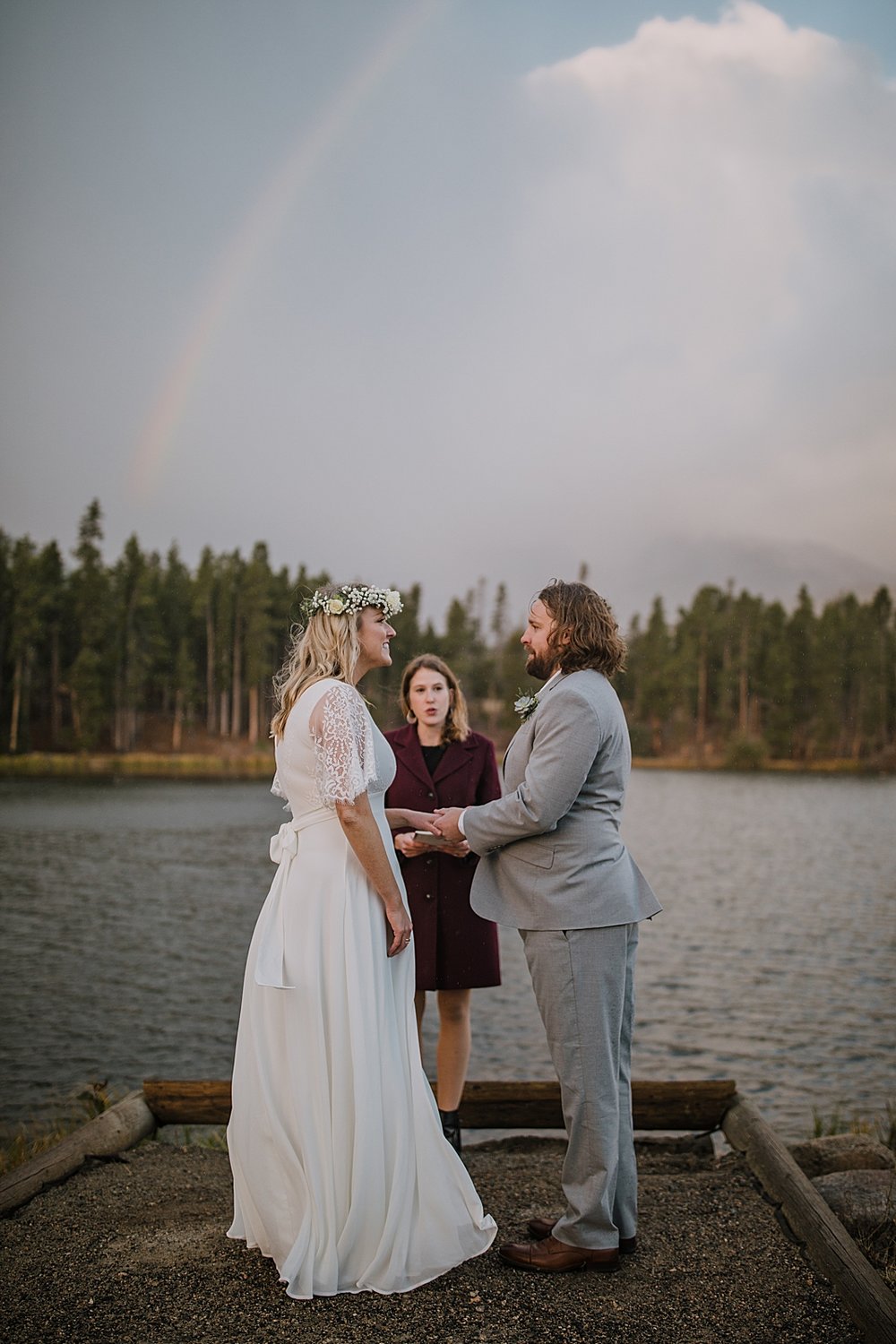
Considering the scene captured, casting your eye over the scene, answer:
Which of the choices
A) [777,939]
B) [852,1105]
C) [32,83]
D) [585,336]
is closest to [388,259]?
[32,83]

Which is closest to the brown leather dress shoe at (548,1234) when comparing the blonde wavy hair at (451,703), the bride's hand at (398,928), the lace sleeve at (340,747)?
the bride's hand at (398,928)

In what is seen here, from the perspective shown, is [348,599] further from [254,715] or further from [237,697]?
[237,697]

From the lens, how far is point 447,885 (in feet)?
18.6

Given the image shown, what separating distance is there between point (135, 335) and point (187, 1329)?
66917mm

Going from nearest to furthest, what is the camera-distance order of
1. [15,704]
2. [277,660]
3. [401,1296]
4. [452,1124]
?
[401,1296], [452,1124], [15,704], [277,660]

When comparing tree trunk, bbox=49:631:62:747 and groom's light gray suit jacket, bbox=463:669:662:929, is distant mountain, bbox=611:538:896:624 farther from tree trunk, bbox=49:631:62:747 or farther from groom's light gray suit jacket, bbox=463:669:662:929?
groom's light gray suit jacket, bbox=463:669:662:929

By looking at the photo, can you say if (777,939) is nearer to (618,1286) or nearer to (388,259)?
(618,1286)

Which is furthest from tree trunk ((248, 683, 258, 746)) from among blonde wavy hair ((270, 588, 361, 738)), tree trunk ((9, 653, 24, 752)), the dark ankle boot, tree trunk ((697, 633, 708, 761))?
blonde wavy hair ((270, 588, 361, 738))

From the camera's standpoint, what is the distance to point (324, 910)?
4012 mm

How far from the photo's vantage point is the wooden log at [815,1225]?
11.4 feet

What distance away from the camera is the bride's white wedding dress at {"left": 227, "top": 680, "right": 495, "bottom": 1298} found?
3.78m

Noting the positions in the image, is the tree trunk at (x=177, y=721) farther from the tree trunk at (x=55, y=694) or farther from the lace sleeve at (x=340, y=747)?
the lace sleeve at (x=340, y=747)

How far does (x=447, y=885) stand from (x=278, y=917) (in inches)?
69.1

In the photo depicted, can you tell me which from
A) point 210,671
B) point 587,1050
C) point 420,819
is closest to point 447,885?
point 420,819
